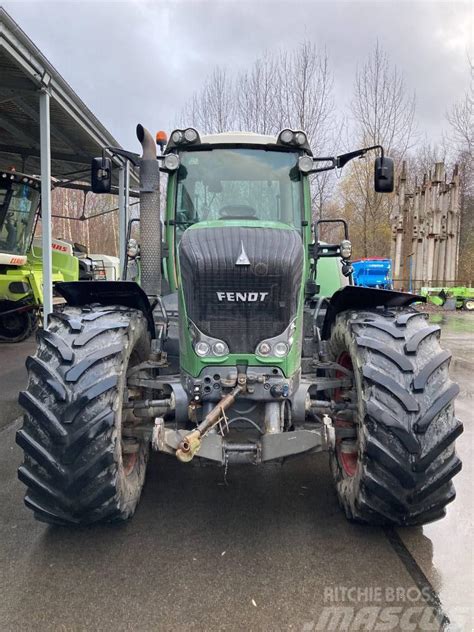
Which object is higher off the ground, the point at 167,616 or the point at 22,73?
the point at 22,73

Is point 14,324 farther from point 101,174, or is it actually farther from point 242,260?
point 242,260

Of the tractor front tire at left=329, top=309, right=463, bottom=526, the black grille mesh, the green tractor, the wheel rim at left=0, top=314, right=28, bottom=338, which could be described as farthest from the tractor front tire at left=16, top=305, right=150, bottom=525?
the wheel rim at left=0, top=314, right=28, bottom=338

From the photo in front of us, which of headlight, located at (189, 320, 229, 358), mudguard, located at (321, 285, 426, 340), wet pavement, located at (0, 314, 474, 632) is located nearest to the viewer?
wet pavement, located at (0, 314, 474, 632)

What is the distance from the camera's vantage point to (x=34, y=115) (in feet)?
28.8

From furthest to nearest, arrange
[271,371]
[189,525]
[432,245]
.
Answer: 1. [432,245]
2. [189,525]
3. [271,371]

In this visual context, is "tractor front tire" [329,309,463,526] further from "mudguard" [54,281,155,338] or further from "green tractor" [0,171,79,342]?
"green tractor" [0,171,79,342]

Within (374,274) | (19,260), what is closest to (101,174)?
(19,260)

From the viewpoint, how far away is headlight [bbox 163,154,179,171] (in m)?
3.58

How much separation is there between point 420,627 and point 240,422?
4.02ft

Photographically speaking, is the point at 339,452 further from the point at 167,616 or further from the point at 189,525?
the point at 167,616

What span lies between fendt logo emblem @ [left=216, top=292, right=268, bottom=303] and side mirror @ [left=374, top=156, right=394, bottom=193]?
6.31ft

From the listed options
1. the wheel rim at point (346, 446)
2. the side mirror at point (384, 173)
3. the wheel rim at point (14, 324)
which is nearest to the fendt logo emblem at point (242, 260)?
the wheel rim at point (346, 446)

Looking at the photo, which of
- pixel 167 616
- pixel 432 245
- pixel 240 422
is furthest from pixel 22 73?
pixel 432 245

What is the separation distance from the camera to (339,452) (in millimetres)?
3029
